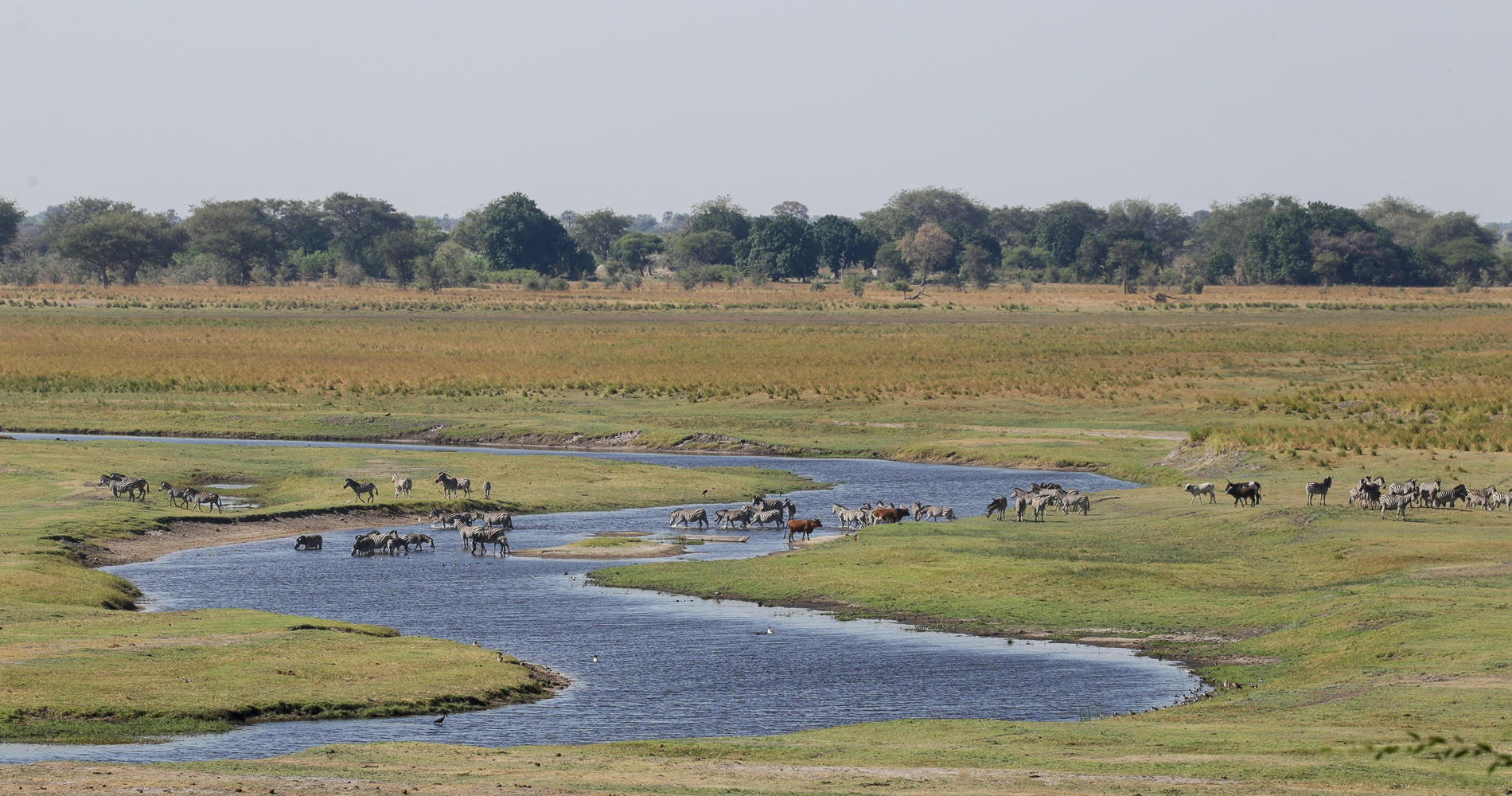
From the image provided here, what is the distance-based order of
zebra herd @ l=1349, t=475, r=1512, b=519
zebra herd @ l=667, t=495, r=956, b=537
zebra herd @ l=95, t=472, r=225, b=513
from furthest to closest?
zebra herd @ l=95, t=472, r=225, b=513
zebra herd @ l=667, t=495, r=956, b=537
zebra herd @ l=1349, t=475, r=1512, b=519

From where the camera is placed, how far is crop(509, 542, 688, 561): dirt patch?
41.3 meters

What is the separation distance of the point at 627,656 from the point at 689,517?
60.4 feet

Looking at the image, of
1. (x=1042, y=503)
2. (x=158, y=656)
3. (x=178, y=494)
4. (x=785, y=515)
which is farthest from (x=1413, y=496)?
(x=178, y=494)

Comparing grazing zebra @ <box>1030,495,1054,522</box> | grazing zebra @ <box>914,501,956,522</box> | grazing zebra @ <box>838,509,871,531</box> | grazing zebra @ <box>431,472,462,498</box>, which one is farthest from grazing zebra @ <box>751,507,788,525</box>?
grazing zebra @ <box>431,472,462,498</box>

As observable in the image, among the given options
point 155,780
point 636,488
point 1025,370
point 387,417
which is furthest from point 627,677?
point 1025,370

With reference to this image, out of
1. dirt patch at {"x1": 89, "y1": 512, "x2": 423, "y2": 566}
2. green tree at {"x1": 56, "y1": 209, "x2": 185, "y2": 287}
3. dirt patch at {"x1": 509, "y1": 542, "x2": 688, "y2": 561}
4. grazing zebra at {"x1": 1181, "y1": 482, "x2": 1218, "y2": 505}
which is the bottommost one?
dirt patch at {"x1": 89, "y1": 512, "x2": 423, "y2": 566}

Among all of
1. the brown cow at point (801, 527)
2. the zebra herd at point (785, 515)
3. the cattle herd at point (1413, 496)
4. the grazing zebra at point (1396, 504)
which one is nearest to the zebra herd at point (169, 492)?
the zebra herd at point (785, 515)

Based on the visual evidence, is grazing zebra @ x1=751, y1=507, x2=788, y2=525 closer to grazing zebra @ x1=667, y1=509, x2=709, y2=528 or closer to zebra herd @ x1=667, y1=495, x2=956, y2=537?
zebra herd @ x1=667, y1=495, x2=956, y2=537

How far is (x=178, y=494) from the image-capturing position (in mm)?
49781

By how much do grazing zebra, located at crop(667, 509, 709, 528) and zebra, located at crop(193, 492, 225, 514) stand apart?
42.9 ft

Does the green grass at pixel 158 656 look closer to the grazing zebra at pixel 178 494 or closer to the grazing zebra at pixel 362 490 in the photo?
the grazing zebra at pixel 178 494

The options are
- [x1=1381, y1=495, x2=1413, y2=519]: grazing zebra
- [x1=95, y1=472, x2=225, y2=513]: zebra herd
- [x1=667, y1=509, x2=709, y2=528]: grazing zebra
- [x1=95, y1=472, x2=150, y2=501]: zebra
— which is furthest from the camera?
[x1=95, y1=472, x2=150, y2=501]: zebra

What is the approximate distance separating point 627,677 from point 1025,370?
67591mm

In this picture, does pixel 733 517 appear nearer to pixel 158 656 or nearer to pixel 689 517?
pixel 689 517
